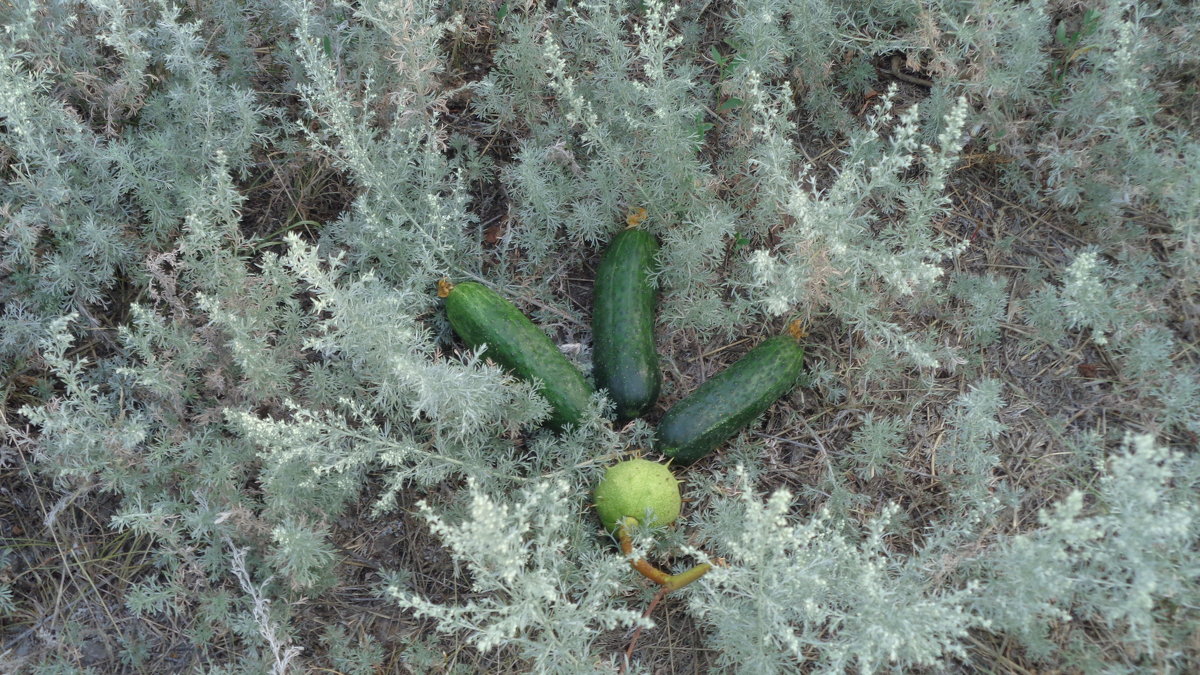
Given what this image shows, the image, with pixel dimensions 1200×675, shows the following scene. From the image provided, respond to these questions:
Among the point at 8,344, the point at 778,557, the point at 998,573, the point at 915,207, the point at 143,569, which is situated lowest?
the point at 143,569

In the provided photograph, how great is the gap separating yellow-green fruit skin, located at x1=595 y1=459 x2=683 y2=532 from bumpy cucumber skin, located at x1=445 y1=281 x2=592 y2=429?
43cm

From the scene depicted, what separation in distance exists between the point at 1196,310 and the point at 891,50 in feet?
7.48

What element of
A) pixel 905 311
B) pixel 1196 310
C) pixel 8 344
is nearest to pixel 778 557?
pixel 905 311

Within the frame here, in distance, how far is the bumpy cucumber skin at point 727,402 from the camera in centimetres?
452

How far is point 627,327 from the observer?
15.3 feet

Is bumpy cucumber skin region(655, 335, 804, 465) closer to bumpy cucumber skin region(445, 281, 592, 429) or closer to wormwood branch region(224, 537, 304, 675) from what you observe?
bumpy cucumber skin region(445, 281, 592, 429)

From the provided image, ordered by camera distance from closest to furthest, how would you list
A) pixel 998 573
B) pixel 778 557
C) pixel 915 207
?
A: 1. pixel 778 557
2. pixel 998 573
3. pixel 915 207

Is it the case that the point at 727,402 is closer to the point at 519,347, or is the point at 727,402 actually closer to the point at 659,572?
the point at 659,572

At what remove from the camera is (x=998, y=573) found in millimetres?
3971

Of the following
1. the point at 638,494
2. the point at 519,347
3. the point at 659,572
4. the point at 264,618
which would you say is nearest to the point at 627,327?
the point at 519,347

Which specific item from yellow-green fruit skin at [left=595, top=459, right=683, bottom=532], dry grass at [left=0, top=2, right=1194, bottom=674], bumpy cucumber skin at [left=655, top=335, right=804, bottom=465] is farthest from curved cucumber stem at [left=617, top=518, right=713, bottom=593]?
bumpy cucumber skin at [left=655, top=335, right=804, bottom=465]

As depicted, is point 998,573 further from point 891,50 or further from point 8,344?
point 8,344

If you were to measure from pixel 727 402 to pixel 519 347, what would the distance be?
1204mm

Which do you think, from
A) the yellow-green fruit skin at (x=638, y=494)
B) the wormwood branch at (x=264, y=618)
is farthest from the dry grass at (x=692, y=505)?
the yellow-green fruit skin at (x=638, y=494)
